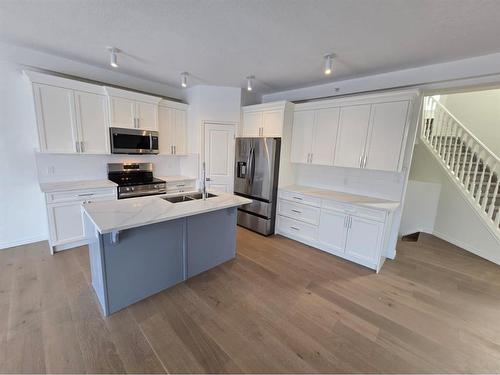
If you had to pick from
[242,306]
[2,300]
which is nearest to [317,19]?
[242,306]

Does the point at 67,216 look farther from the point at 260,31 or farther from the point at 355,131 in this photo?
the point at 355,131

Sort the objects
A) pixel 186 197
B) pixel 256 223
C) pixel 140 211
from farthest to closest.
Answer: pixel 256 223, pixel 186 197, pixel 140 211

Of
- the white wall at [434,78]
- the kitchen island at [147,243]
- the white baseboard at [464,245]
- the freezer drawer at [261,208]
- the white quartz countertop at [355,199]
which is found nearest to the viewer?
the kitchen island at [147,243]

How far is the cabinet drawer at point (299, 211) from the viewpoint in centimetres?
355

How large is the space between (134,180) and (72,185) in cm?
94

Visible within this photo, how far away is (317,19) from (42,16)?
2.68 m

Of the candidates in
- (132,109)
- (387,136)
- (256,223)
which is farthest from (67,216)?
(387,136)

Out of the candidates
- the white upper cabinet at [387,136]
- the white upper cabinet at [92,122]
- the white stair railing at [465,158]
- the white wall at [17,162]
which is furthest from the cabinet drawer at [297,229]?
the white wall at [17,162]

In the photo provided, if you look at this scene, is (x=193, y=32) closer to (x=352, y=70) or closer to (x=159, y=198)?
(x=159, y=198)

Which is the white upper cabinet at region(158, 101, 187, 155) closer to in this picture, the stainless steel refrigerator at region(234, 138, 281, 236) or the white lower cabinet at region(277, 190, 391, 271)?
the stainless steel refrigerator at region(234, 138, 281, 236)

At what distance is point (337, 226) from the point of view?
130 inches

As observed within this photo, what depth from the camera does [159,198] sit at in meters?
2.77

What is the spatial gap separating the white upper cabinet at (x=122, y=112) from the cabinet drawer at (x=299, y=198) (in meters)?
2.90

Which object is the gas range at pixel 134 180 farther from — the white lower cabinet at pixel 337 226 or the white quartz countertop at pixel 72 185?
the white lower cabinet at pixel 337 226
